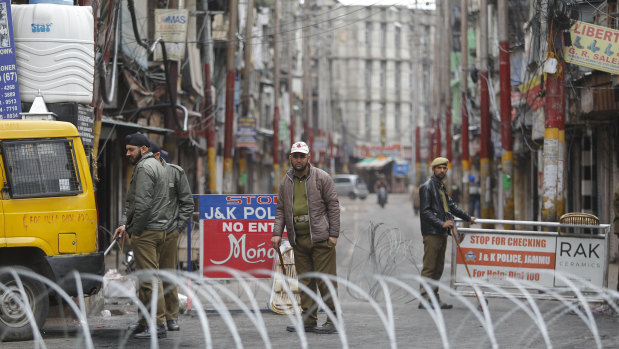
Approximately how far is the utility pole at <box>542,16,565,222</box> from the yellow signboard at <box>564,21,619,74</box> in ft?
1.78

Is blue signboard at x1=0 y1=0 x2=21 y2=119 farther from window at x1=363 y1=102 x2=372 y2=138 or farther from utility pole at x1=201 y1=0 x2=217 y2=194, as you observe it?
window at x1=363 y1=102 x2=372 y2=138

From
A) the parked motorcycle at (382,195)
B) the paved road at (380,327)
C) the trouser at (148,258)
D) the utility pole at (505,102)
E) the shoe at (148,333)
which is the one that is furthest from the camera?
the parked motorcycle at (382,195)

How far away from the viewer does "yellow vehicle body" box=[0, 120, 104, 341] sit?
1038 cm

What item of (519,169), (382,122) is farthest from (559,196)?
(382,122)

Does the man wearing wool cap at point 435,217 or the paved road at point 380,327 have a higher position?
the man wearing wool cap at point 435,217

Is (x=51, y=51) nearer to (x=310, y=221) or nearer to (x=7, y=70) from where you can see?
(x=7, y=70)

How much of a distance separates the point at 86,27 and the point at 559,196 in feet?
24.2

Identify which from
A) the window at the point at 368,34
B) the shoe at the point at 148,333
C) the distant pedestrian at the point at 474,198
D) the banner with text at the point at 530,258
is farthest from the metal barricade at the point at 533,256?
the window at the point at 368,34

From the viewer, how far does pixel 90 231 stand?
35.7 feet

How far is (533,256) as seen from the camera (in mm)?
13062

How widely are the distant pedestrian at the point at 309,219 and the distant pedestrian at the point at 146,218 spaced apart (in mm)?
1173

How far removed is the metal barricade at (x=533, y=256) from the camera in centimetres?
1285

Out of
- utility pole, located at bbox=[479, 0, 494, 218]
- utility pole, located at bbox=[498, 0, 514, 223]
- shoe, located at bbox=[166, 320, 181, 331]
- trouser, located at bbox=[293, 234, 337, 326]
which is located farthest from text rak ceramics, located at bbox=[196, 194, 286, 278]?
utility pole, located at bbox=[479, 0, 494, 218]

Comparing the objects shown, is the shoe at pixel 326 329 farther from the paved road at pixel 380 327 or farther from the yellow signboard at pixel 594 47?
the yellow signboard at pixel 594 47
